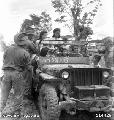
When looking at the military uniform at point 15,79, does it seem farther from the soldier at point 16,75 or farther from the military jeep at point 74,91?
the military jeep at point 74,91

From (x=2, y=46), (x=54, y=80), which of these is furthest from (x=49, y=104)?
(x=2, y=46)

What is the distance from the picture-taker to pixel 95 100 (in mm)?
5910

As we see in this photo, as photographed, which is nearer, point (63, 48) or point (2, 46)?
point (63, 48)

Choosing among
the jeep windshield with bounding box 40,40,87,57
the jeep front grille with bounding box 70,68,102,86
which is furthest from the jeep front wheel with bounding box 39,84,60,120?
the jeep windshield with bounding box 40,40,87,57

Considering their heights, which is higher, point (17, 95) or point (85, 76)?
point (85, 76)

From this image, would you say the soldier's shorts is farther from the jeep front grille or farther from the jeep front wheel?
the jeep front grille

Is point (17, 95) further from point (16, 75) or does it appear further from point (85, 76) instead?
point (85, 76)

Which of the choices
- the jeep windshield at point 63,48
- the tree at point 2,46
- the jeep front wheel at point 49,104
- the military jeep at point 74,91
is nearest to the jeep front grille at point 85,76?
the military jeep at point 74,91

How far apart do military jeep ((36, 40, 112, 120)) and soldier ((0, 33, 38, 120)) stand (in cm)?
40

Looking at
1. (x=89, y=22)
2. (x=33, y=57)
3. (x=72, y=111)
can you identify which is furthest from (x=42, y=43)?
(x=89, y=22)

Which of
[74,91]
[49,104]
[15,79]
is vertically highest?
[15,79]

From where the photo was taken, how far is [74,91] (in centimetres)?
631

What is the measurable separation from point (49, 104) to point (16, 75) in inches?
37.7

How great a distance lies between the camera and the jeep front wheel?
5.75 meters
